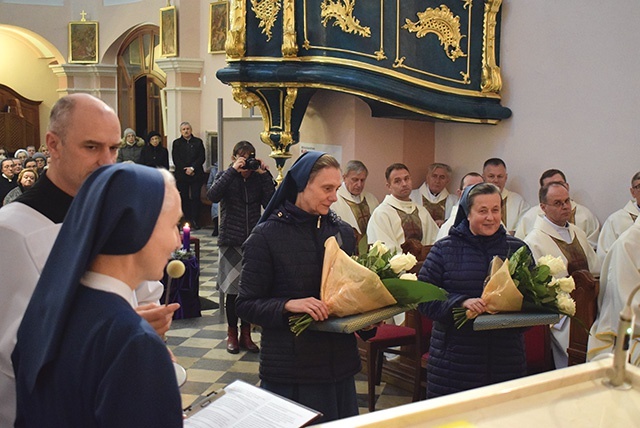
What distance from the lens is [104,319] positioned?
62.7 inches

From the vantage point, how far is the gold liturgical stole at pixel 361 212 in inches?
291

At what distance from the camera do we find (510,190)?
7.71 metres

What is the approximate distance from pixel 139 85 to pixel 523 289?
1706cm

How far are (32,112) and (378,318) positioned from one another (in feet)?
66.8

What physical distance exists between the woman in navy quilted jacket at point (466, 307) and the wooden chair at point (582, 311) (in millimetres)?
1209

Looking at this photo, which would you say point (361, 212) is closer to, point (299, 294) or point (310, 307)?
point (299, 294)

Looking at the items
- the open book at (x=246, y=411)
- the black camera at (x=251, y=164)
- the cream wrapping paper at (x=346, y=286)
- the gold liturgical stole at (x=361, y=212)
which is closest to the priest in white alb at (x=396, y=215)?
the gold liturgical stole at (x=361, y=212)

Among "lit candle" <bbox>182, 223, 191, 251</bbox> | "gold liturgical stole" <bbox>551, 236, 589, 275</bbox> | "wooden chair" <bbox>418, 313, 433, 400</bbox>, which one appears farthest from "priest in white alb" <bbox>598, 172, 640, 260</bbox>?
"lit candle" <bbox>182, 223, 191, 251</bbox>

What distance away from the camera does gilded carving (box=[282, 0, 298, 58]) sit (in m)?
6.50

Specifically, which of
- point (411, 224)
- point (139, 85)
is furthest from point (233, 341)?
point (139, 85)

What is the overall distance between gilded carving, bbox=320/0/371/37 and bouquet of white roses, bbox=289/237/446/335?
12.2 feet

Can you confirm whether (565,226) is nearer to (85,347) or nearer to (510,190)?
(510,190)

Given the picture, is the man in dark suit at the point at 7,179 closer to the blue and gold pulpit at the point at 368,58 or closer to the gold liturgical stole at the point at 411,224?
the blue and gold pulpit at the point at 368,58

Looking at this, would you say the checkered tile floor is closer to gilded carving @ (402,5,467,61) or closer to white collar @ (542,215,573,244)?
white collar @ (542,215,573,244)
